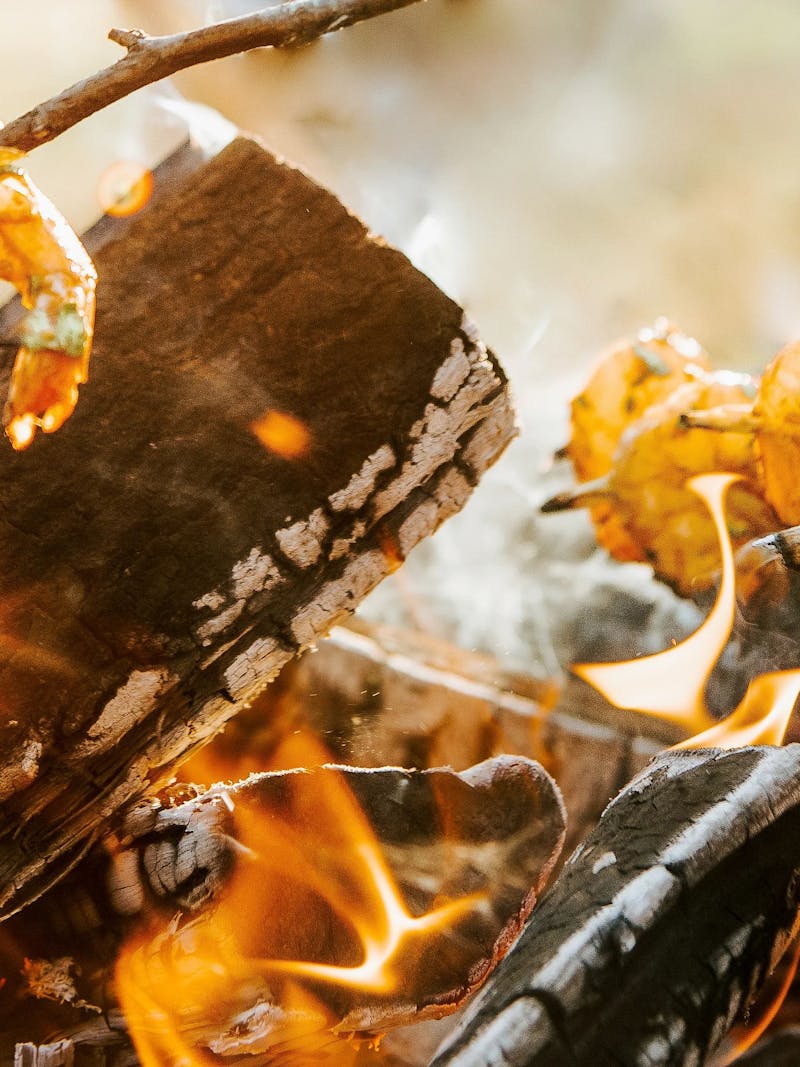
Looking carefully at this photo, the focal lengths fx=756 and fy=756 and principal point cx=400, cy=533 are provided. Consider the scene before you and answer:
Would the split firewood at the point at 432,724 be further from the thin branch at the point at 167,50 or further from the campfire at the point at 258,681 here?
the thin branch at the point at 167,50

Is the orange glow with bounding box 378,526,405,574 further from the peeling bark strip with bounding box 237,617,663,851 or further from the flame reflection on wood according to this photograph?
the peeling bark strip with bounding box 237,617,663,851

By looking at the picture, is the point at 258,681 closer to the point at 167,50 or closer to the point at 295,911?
the point at 295,911

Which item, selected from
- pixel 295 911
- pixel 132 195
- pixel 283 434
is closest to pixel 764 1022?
pixel 295 911

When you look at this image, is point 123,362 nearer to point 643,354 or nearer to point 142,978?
point 142,978

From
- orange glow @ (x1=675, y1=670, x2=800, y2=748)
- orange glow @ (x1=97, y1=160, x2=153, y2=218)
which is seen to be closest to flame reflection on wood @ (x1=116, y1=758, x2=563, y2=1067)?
orange glow @ (x1=675, y1=670, x2=800, y2=748)

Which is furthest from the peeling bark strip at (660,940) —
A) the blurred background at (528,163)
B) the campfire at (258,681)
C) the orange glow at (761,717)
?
the blurred background at (528,163)
